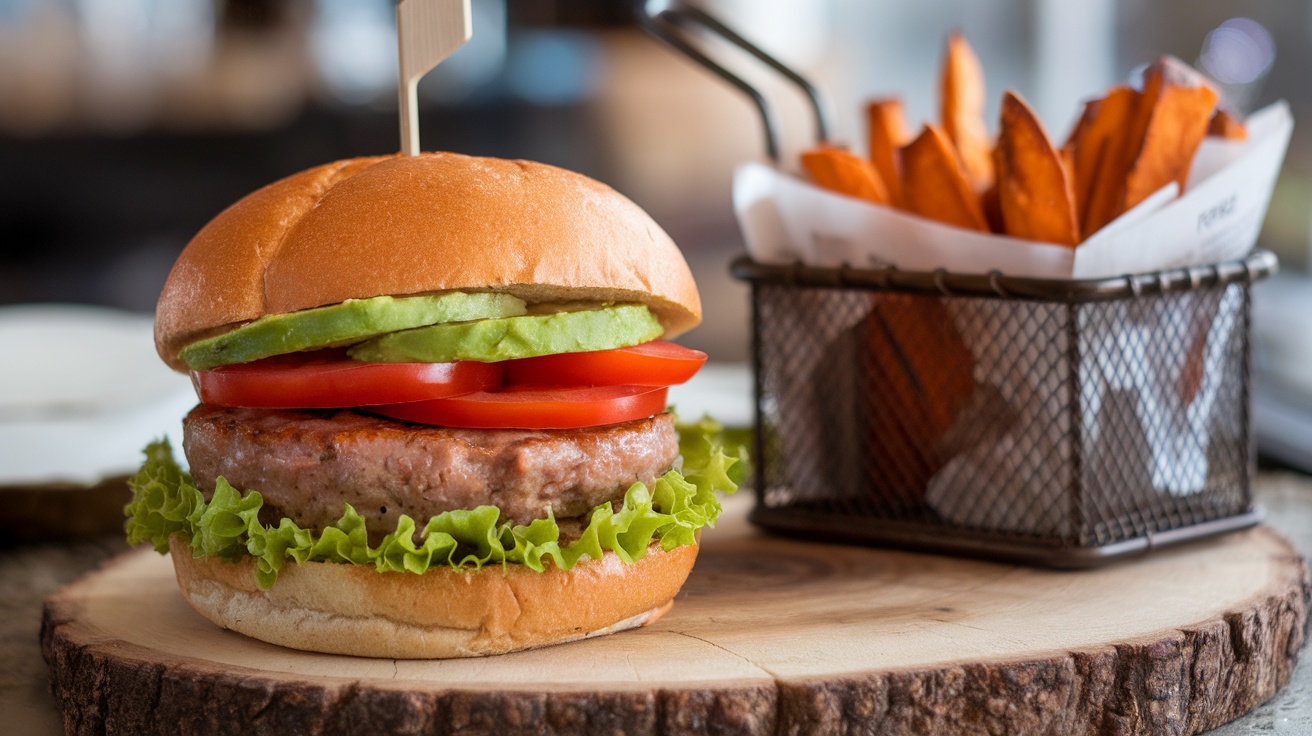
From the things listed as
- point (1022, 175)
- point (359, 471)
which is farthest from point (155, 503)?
point (1022, 175)

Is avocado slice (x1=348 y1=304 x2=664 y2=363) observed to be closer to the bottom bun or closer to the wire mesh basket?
the bottom bun

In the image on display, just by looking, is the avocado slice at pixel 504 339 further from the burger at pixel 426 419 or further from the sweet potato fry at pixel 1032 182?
the sweet potato fry at pixel 1032 182

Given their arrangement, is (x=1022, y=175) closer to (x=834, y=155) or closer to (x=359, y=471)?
(x=834, y=155)

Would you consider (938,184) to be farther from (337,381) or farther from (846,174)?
(337,381)

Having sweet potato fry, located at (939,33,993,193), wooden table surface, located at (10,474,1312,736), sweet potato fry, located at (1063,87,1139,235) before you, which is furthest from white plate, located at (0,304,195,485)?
sweet potato fry, located at (1063,87,1139,235)

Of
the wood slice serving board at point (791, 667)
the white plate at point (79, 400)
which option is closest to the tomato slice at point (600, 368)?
the wood slice serving board at point (791, 667)
